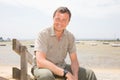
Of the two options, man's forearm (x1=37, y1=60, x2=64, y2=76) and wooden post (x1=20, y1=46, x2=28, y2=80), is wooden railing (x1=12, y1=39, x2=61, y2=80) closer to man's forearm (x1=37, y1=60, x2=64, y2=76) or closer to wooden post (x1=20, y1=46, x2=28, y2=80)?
wooden post (x1=20, y1=46, x2=28, y2=80)

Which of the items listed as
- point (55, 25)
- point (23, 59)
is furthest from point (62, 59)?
point (23, 59)

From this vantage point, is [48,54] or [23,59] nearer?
[48,54]

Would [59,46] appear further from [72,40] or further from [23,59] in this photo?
[23,59]

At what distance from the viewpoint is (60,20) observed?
4.09 m

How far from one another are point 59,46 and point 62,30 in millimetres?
220

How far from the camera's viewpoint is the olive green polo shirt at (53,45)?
4.12m

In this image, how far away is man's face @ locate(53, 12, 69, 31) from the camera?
4074 millimetres

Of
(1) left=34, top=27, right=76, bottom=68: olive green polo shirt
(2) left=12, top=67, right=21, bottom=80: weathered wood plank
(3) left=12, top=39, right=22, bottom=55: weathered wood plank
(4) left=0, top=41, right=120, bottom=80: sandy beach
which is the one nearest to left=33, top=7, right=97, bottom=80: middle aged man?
(1) left=34, top=27, right=76, bottom=68: olive green polo shirt

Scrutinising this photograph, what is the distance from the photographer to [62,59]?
428cm

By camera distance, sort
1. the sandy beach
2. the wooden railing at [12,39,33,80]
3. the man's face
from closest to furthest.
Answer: the man's face < the wooden railing at [12,39,33,80] < the sandy beach

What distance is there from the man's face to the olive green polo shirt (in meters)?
0.10

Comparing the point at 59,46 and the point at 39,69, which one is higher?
the point at 59,46

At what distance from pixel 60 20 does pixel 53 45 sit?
0.36 metres

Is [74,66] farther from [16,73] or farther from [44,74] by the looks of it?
[16,73]
